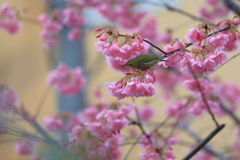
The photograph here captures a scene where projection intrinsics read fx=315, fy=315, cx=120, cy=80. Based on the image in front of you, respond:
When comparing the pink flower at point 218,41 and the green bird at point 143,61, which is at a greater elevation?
the pink flower at point 218,41

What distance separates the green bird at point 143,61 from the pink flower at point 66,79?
926 millimetres

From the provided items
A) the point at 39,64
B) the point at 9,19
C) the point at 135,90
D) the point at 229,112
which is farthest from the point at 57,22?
the point at 39,64

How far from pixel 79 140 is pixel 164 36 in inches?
43.5

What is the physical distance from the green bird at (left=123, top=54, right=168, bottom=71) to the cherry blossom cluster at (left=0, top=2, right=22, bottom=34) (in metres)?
0.93

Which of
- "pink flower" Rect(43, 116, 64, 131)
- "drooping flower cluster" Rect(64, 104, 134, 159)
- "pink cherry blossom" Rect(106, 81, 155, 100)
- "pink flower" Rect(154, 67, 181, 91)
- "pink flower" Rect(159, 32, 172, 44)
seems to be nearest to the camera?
"pink cherry blossom" Rect(106, 81, 155, 100)

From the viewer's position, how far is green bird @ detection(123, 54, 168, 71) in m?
0.70

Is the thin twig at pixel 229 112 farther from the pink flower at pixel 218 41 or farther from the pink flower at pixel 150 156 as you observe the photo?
the pink flower at pixel 218 41

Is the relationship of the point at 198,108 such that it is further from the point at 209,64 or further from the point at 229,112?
the point at 209,64

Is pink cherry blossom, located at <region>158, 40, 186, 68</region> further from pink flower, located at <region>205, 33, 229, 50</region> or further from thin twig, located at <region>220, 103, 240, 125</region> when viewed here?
thin twig, located at <region>220, 103, 240, 125</region>

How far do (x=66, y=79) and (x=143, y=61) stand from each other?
992 millimetres

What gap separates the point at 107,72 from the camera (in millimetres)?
3258

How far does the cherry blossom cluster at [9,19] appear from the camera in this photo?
1432mm

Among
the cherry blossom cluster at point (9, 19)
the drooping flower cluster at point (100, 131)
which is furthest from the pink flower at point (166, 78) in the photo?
the drooping flower cluster at point (100, 131)

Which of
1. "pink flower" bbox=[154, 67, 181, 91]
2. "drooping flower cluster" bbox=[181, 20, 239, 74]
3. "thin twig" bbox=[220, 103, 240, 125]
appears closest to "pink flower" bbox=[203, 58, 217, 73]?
"drooping flower cluster" bbox=[181, 20, 239, 74]
